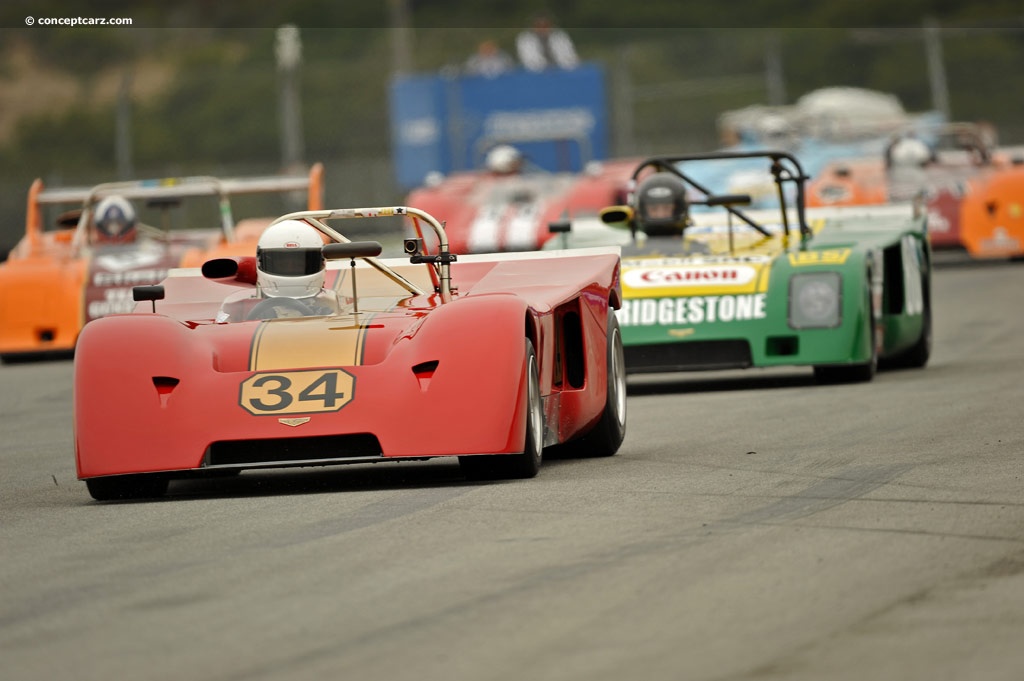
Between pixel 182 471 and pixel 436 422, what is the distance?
95cm

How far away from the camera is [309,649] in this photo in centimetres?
473

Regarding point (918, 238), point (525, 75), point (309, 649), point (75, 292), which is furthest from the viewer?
point (525, 75)

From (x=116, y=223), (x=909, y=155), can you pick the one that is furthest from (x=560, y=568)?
(x=909, y=155)

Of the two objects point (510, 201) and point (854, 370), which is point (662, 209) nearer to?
point (854, 370)

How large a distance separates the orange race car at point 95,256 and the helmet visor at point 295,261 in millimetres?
8769

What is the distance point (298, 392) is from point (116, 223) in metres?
11.5

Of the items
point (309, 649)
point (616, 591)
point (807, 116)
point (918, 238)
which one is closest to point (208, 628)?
point (309, 649)

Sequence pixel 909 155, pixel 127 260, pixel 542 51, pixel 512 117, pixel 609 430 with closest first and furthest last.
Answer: pixel 609 430, pixel 127 260, pixel 909 155, pixel 512 117, pixel 542 51

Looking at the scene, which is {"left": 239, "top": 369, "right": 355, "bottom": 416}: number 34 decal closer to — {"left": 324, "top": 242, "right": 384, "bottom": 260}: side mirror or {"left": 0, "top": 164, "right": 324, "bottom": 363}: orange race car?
{"left": 324, "top": 242, "right": 384, "bottom": 260}: side mirror

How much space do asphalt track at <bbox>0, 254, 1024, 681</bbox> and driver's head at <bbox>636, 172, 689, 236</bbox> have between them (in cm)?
463

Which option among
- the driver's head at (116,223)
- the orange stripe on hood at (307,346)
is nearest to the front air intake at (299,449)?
the orange stripe on hood at (307,346)

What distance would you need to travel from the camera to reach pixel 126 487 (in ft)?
25.7

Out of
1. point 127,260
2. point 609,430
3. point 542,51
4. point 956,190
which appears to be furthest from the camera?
point 542,51

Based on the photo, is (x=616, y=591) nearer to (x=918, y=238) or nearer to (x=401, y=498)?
(x=401, y=498)
